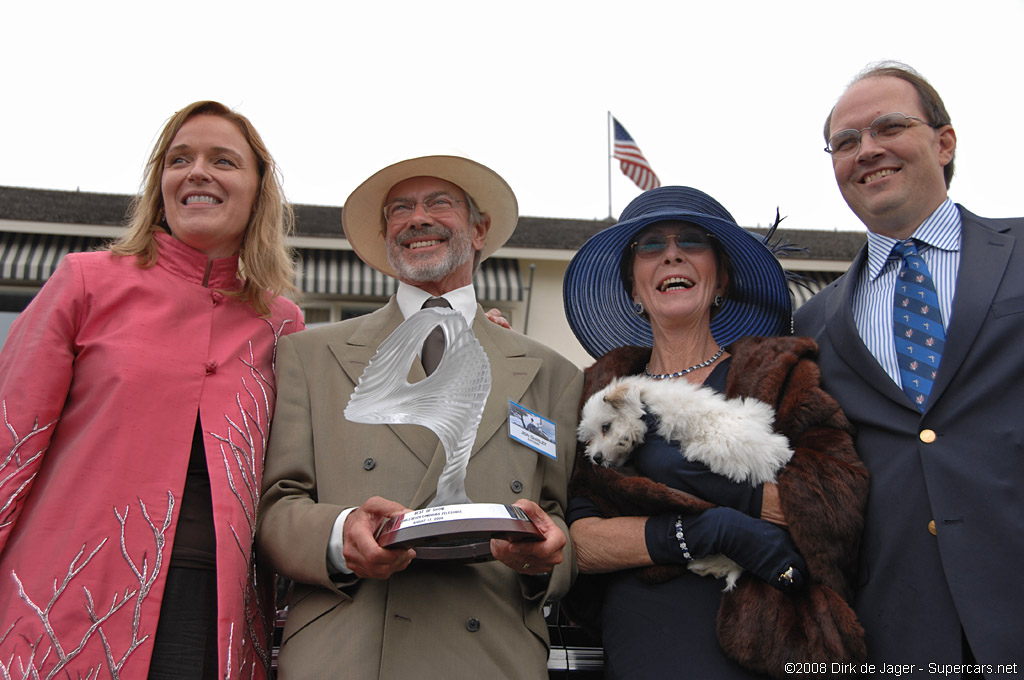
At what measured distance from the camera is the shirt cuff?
7.18ft

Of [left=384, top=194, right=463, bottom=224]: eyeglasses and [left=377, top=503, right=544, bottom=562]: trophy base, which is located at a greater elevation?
[left=384, top=194, right=463, bottom=224]: eyeglasses

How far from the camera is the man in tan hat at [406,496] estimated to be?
7.14 ft

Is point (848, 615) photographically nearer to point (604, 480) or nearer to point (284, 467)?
point (604, 480)

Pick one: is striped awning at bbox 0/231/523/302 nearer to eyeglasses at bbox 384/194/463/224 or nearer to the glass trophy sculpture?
eyeglasses at bbox 384/194/463/224

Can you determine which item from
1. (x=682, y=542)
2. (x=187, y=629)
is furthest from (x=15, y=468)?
(x=682, y=542)

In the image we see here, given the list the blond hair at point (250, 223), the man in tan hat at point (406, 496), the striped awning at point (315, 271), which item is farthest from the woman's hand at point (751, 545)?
the striped awning at point (315, 271)

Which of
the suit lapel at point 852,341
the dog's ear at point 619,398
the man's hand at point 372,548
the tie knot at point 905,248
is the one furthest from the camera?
the tie knot at point 905,248

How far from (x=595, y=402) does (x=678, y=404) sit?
286mm

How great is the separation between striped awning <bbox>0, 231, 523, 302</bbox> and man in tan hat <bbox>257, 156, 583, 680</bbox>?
22.9 feet

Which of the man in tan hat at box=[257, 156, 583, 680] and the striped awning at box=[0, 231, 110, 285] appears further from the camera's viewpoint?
the striped awning at box=[0, 231, 110, 285]

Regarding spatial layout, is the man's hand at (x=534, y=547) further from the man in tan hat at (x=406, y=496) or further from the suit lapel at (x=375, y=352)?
the suit lapel at (x=375, y=352)

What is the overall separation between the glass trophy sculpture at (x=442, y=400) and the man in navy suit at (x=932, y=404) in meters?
1.12

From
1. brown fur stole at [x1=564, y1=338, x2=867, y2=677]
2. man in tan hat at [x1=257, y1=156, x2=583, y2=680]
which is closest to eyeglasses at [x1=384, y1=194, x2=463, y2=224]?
man in tan hat at [x1=257, y1=156, x2=583, y2=680]

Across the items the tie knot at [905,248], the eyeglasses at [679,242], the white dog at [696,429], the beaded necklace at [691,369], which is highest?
the tie knot at [905,248]
